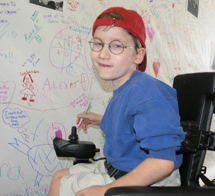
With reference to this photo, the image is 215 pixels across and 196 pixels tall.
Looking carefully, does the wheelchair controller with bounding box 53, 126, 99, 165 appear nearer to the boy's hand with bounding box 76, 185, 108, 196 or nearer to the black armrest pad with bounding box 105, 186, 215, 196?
the boy's hand with bounding box 76, 185, 108, 196

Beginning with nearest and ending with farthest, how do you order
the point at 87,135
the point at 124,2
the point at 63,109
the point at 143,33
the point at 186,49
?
the point at 143,33
the point at 63,109
the point at 87,135
the point at 124,2
the point at 186,49

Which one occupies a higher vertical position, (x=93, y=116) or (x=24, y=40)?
(x=24, y=40)

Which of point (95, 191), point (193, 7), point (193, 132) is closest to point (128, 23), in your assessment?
point (193, 132)

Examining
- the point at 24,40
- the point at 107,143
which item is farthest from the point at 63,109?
the point at 107,143

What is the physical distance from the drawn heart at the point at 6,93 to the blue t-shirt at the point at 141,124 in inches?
20.6

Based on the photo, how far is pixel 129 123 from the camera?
2.51ft

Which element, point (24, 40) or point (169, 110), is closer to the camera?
point (169, 110)

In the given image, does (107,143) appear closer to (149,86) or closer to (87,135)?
(149,86)

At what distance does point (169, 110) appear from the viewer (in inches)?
27.0

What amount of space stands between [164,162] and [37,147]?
0.80 metres

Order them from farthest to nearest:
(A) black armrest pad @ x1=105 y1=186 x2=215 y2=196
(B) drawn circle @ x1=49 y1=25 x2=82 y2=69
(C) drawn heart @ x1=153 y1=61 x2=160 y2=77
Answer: (C) drawn heart @ x1=153 y1=61 x2=160 y2=77, (B) drawn circle @ x1=49 y1=25 x2=82 y2=69, (A) black armrest pad @ x1=105 y1=186 x2=215 y2=196

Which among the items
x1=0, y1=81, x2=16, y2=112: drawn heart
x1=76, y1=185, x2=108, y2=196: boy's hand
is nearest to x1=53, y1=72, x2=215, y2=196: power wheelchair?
x1=76, y1=185, x2=108, y2=196: boy's hand

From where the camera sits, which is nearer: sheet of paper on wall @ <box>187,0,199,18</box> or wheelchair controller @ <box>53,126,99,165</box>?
wheelchair controller @ <box>53,126,99,165</box>

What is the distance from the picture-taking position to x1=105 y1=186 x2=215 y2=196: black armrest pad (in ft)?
1.88
